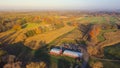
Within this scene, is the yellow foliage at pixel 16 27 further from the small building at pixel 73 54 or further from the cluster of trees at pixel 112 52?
the cluster of trees at pixel 112 52

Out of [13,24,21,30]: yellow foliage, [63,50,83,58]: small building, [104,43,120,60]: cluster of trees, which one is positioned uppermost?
[13,24,21,30]: yellow foliage

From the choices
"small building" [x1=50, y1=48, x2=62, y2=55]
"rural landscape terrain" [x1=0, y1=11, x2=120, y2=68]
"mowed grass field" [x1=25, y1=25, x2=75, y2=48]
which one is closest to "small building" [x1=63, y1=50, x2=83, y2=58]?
"rural landscape terrain" [x1=0, y1=11, x2=120, y2=68]

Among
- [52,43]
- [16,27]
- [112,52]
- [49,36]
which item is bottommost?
[112,52]

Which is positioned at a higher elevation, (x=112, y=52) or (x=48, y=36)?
(x=48, y=36)

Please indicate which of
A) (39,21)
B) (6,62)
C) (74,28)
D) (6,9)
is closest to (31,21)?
(39,21)

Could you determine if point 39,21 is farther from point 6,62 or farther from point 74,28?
point 6,62

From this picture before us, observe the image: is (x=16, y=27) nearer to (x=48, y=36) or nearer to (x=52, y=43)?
(x=48, y=36)

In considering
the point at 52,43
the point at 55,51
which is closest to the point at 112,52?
the point at 55,51

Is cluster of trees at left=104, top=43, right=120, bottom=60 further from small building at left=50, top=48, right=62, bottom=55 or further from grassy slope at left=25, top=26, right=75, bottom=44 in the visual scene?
grassy slope at left=25, top=26, right=75, bottom=44
